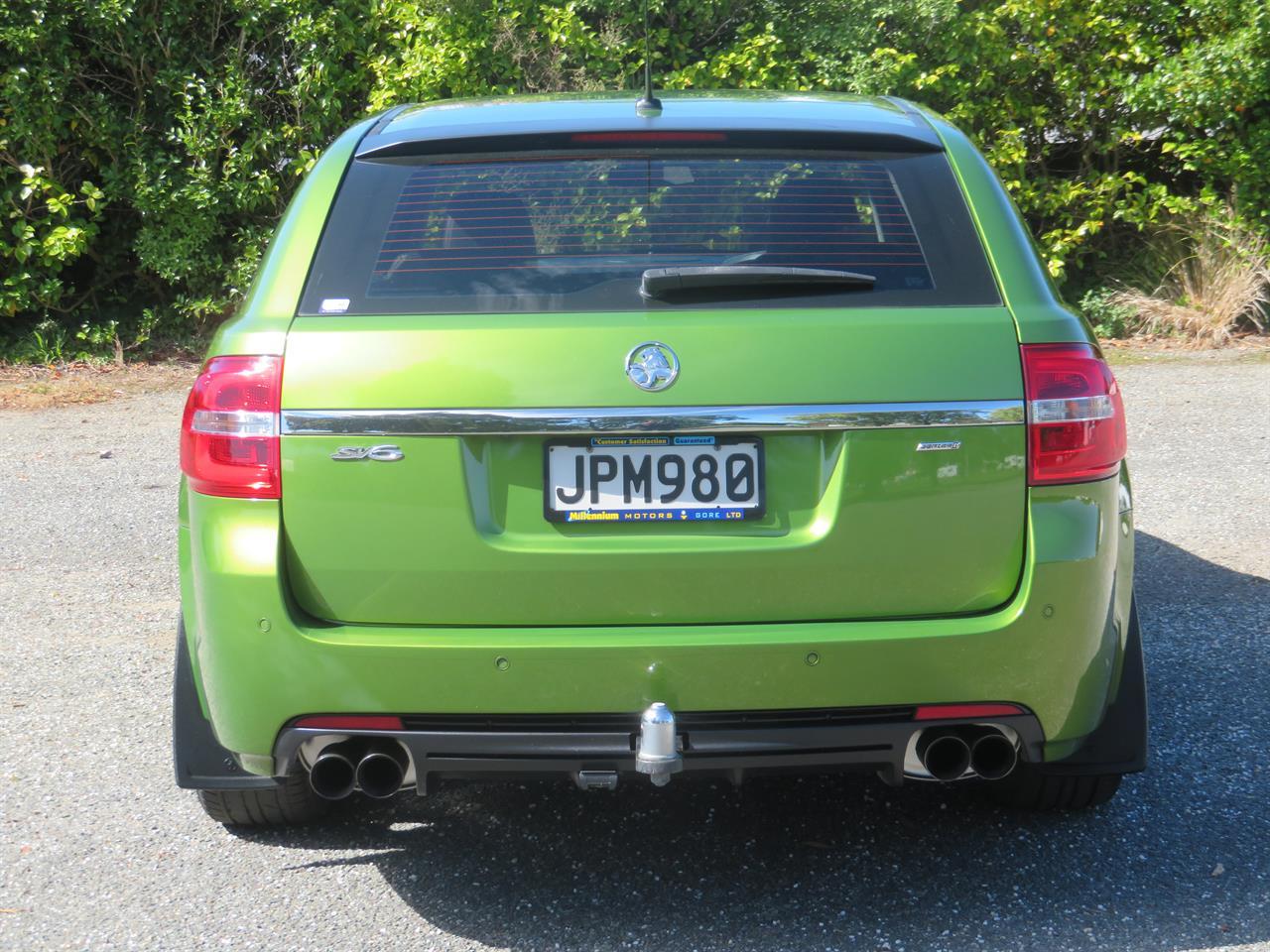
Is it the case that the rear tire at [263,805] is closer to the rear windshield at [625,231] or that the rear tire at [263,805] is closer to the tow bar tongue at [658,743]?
the tow bar tongue at [658,743]

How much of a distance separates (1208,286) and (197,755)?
9.70m

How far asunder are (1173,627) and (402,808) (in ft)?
9.29

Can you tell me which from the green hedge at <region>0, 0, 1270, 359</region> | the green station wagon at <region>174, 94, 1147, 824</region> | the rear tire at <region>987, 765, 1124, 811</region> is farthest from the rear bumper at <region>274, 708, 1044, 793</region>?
the green hedge at <region>0, 0, 1270, 359</region>

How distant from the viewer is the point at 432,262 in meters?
2.95

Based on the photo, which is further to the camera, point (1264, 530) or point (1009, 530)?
point (1264, 530)

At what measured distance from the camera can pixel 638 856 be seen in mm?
3400

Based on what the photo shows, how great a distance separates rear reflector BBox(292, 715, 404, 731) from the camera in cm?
283

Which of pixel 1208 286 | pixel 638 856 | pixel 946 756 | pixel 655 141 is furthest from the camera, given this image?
pixel 1208 286

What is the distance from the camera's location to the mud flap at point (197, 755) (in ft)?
10.5

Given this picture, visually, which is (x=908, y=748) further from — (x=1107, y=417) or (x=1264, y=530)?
(x=1264, y=530)

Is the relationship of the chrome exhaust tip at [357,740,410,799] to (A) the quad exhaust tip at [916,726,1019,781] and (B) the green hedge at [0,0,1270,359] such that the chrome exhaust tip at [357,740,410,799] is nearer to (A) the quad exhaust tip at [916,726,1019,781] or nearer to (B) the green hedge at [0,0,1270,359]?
(A) the quad exhaust tip at [916,726,1019,781]

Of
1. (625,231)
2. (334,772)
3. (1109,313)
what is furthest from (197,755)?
(1109,313)

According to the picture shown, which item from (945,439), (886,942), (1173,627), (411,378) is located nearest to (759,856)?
(886,942)

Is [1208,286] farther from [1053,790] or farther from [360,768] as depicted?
[360,768]
